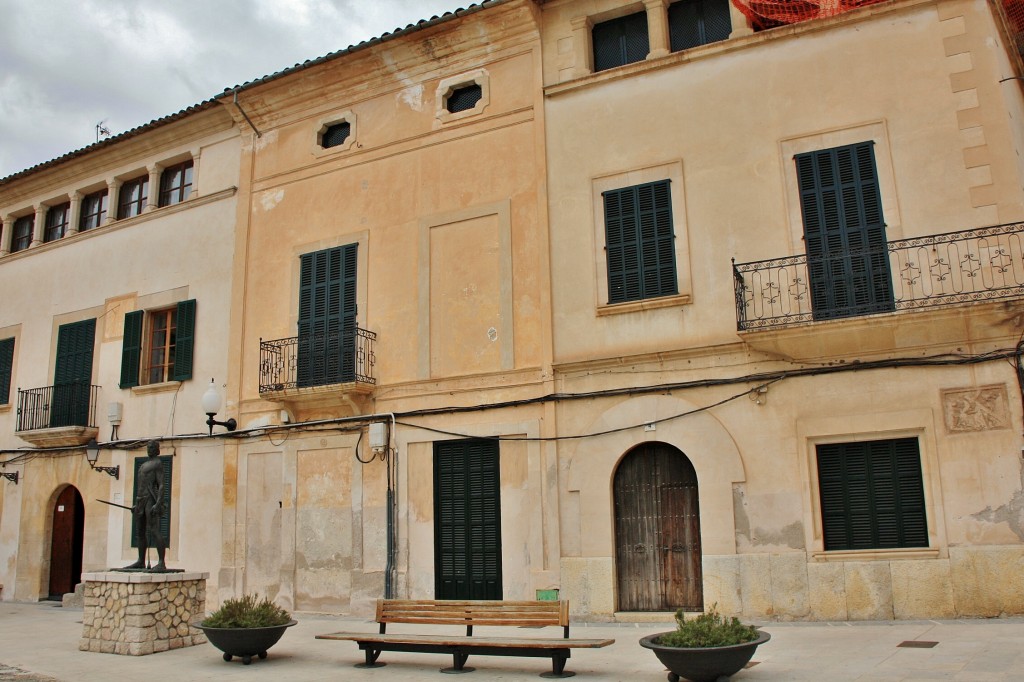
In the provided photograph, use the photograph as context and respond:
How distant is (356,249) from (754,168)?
7.15 m

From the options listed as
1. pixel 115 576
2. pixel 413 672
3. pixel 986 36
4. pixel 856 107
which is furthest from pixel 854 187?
pixel 115 576

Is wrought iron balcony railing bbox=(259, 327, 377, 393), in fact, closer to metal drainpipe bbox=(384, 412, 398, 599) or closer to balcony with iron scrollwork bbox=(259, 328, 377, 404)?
balcony with iron scrollwork bbox=(259, 328, 377, 404)

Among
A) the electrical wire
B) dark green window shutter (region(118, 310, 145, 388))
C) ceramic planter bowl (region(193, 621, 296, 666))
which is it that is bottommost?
ceramic planter bowl (region(193, 621, 296, 666))

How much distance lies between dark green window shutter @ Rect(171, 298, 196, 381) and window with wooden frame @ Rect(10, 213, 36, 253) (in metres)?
6.46

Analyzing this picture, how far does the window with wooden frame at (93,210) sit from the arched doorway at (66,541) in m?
5.95

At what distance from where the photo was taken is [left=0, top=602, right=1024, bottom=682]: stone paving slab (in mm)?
8102

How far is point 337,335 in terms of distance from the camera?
15414 mm

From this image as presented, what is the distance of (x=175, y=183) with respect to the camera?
1906 centimetres

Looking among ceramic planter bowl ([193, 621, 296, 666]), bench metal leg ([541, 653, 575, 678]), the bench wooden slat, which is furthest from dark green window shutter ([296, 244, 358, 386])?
bench metal leg ([541, 653, 575, 678])

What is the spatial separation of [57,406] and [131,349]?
2.34m

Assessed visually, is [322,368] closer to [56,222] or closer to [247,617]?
[247,617]

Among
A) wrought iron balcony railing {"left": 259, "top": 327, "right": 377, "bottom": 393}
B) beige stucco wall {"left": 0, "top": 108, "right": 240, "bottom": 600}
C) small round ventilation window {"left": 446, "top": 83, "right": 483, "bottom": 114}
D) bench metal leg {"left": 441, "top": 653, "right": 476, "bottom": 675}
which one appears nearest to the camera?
bench metal leg {"left": 441, "top": 653, "right": 476, "bottom": 675}

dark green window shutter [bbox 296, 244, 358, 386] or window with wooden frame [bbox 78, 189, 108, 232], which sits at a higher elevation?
window with wooden frame [bbox 78, 189, 108, 232]

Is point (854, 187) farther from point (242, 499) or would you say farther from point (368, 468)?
point (242, 499)
